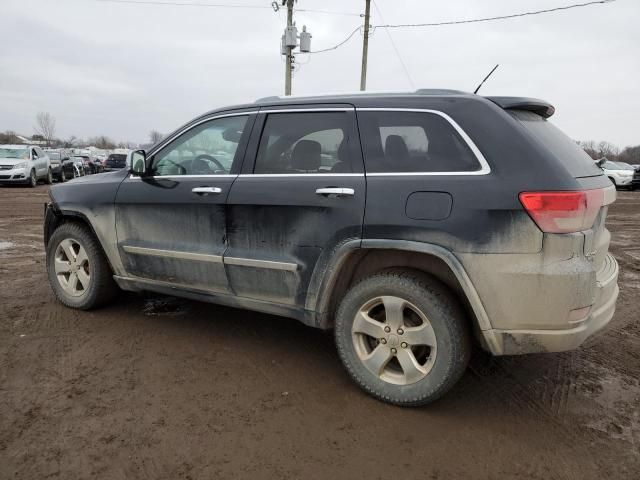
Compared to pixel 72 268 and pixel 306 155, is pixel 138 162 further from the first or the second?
pixel 306 155

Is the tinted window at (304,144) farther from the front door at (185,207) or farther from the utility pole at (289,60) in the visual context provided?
the utility pole at (289,60)

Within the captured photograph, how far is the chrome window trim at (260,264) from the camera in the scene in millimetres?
3174

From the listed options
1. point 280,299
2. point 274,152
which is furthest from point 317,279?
point 274,152

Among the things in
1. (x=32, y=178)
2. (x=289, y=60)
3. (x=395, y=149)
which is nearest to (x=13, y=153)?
(x=32, y=178)

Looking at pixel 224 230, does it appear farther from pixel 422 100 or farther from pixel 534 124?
pixel 534 124

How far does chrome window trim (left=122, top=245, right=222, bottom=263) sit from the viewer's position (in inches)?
138

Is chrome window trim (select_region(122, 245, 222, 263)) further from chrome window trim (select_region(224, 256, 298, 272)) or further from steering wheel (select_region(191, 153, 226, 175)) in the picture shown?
steering wheel (select_region(191, 153, 226, 175))

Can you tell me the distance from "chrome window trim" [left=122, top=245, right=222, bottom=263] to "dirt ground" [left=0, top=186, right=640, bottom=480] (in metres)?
0.66

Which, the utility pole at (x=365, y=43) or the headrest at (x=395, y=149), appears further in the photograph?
the utility pole at (x=365, y=43)

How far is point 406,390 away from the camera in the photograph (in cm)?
286

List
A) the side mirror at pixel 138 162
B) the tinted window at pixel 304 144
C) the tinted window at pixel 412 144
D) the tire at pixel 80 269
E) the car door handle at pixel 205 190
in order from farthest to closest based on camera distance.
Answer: the tire at pixel 80 269
the side mirror at pixel 138 162
the car door handle at pixel 205 190
the tinted window at pixel 304 144
the tinted window at pixel 412 144

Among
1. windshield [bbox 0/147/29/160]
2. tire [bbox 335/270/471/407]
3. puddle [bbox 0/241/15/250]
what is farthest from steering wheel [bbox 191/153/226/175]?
windshield [bbox 0/147/29/160]

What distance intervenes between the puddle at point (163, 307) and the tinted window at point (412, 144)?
8.16 feet

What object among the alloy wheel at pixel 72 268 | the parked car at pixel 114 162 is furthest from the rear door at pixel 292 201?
the parked car at pixel 114 162
